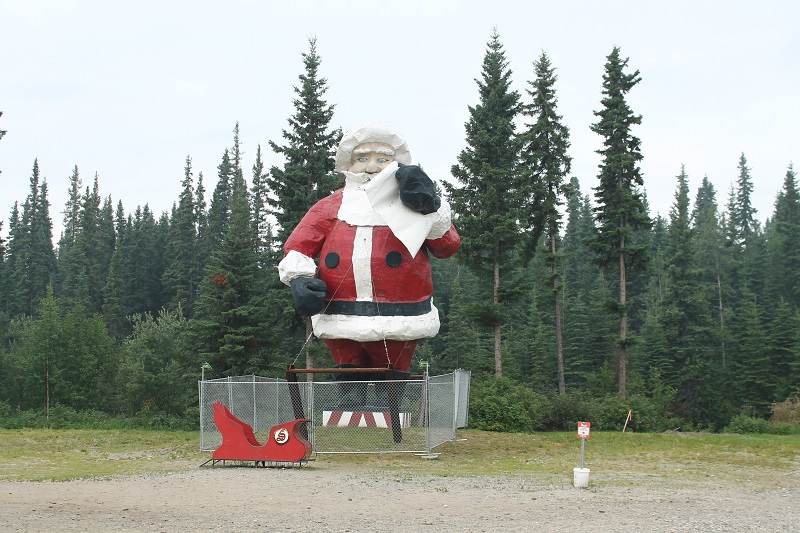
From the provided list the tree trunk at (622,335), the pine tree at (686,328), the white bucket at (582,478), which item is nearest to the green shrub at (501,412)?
the tree trunk at (622,335)

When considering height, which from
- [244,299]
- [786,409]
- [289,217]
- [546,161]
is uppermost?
[546,161]

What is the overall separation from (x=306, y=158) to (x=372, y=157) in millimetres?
11516

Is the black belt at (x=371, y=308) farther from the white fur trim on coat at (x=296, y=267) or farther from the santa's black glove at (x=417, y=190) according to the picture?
the santa's black glove at (x=417, y=190)

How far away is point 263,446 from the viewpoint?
11.0 metres

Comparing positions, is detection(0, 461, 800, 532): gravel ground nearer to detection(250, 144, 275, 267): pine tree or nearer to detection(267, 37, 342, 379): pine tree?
detection(267, 37, 342, 379): pine tree

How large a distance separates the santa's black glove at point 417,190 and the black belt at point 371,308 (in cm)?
160

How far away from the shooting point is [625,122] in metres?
26.7

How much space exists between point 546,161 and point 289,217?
909cm

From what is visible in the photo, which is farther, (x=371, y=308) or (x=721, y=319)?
(x=721, y=319)

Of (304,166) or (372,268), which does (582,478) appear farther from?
(304,166)

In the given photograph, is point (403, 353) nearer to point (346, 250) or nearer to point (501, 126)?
point (346, 250)

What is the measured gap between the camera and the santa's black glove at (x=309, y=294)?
12250 millimetres

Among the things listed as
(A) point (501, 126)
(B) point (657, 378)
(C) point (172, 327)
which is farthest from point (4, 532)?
(B) point (657, 378)

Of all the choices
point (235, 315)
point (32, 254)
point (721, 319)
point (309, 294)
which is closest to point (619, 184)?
point (235, 315)
